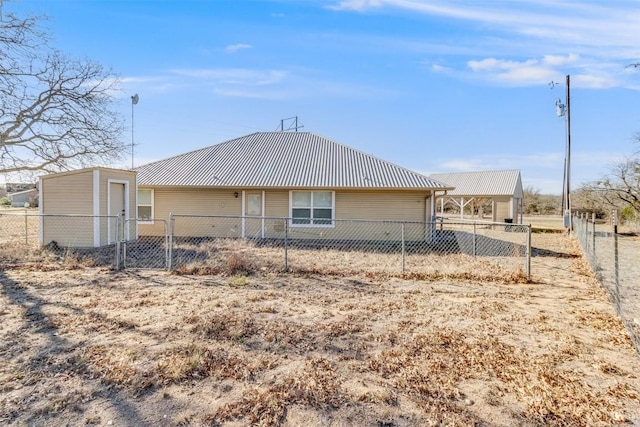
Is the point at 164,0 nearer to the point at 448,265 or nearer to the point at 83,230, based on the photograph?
the point at 83,230

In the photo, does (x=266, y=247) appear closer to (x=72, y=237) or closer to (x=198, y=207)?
(x=198, y=207)

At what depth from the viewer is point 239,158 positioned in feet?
56.2

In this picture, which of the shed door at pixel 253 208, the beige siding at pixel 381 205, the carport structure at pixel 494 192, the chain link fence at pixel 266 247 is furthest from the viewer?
the carport structure at pixel 494 192

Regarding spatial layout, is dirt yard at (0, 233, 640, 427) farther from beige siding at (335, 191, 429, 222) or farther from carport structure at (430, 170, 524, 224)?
carport structure at (430, 170, 524, 224)

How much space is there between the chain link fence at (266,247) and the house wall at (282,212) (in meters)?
0.04

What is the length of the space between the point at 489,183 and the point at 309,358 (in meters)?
31.6

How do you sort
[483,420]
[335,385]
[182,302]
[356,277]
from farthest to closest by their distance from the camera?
1. [356,277]
2. [182,302]
3. [335,385]
4. [483,420]

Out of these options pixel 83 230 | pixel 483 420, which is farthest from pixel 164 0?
pixel 483 420

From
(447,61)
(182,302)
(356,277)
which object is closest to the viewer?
(182,302)

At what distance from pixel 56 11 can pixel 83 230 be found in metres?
7.52

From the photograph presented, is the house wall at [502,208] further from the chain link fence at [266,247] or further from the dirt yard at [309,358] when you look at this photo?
the dirt yard at [309,358]

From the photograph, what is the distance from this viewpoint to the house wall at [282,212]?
14.4 m

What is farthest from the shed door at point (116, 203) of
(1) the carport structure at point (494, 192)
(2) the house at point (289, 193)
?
(1) the carport structure at point (494, 192)

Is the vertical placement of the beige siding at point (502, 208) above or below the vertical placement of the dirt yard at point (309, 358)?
above
